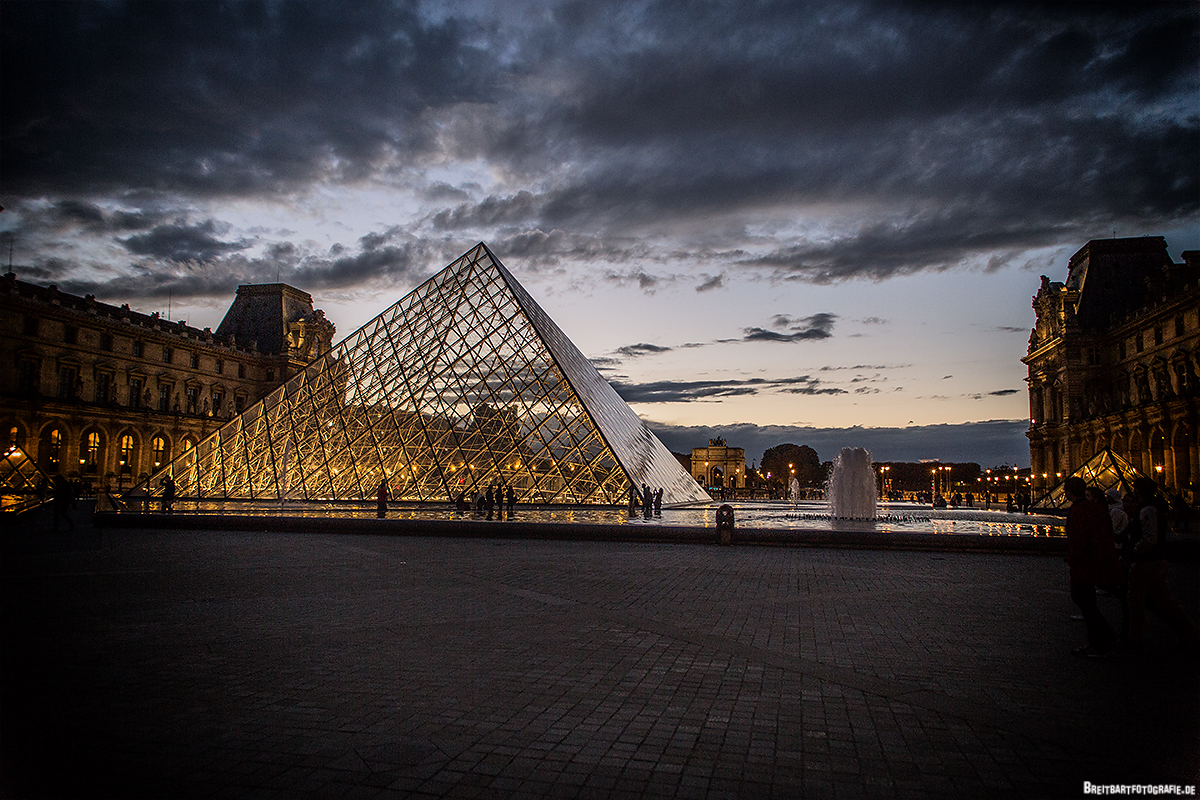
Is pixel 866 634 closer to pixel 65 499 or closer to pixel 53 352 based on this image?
pixel 65 499

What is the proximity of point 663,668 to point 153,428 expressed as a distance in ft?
188

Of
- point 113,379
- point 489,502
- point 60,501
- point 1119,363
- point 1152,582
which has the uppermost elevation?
point 1119,363

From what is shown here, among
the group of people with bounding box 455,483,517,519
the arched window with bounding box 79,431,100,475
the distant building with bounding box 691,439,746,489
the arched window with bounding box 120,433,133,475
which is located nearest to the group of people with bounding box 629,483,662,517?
the group of people with bounding box 455,483,517,519

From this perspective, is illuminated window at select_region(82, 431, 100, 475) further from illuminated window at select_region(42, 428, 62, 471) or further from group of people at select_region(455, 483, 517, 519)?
group of people at select_region(455, 483, 517, 519)

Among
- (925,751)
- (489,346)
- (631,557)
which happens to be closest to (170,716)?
(925,751)

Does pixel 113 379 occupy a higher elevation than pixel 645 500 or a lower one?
higher

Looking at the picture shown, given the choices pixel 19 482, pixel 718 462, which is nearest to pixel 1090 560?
pixel 19 482

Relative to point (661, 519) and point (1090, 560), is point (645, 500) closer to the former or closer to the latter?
point (661, 519)

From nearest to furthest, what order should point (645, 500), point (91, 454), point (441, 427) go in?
point (645, 500), point (441, 427), point (91, 454)

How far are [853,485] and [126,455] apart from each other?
48423mm

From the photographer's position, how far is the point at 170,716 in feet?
12.7

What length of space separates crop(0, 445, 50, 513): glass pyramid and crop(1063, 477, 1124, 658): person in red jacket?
77.8ft

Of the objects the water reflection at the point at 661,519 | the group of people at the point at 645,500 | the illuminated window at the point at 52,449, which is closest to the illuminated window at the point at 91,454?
the illuminated window at the point at 52,449

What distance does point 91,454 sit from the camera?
46.9m
